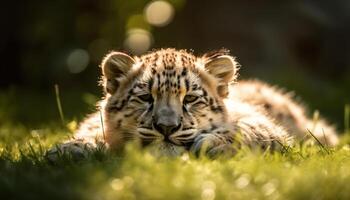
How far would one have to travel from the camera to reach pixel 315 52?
16.0 metres

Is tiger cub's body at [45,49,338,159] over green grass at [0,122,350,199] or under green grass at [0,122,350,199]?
over

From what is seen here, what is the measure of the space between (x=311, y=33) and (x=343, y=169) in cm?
1003

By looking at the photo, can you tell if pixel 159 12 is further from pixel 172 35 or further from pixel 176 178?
pixel 176 178

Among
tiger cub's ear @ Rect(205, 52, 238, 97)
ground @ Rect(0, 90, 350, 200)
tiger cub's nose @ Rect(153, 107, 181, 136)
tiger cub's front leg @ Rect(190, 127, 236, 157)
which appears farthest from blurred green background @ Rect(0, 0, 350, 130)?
ground @ Rect(0, 90, 350, 200)

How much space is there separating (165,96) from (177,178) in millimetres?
1804

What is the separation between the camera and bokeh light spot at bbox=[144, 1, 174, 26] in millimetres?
14961

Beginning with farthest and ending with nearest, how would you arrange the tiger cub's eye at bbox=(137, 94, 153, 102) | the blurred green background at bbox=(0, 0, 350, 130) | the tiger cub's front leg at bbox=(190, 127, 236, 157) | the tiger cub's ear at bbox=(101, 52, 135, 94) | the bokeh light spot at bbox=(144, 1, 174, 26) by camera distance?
the blurred green background at bbox=(0, 0, 350, 130)
the bokeh light spot at bbox=(144, 1, 174, 26)
the tiger cub's ear at bbox=(101, 52, 135, 94)
the tiger cub's eye at bbox=(137, 94, 153, 102)
the tiger cub's front leg at bbox=(190, 127, 236, 157)

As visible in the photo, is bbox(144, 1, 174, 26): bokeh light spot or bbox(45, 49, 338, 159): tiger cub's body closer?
bbox(45, 49, 338, 159): tiger cub's body

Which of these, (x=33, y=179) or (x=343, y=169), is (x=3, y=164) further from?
(x=343, y=169)

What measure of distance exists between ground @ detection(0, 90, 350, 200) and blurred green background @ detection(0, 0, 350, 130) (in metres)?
8.89

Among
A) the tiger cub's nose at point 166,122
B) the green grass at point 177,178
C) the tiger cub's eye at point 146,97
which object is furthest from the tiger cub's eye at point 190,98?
the green grass at point 177,178

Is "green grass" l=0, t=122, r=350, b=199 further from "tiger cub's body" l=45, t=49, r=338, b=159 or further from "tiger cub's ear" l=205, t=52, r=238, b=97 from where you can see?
"tiger cub's ear" l=205, t=52, r=238, b=97

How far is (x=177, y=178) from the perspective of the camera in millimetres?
5180

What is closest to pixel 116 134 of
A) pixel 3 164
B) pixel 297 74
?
pixel 3 164
